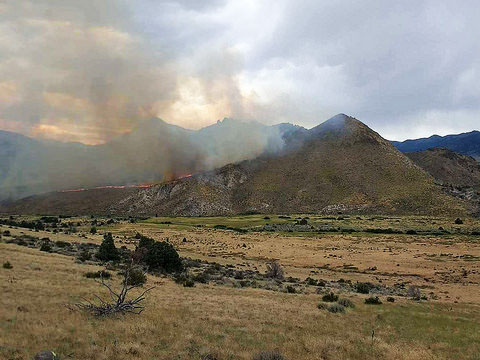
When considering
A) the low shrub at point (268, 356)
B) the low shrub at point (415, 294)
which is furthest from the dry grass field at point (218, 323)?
the low shrub at point (415, 294)

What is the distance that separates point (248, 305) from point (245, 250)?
146 ft

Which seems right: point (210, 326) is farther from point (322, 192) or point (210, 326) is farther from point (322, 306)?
point (322, 192)

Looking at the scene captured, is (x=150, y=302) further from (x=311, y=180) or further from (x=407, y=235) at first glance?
(x=311, y=180)

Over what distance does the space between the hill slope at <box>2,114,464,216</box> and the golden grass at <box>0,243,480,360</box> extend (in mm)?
130256

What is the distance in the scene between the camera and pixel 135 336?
13422 mm

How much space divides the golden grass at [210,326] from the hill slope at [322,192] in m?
130

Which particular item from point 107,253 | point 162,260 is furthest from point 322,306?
point 107,253

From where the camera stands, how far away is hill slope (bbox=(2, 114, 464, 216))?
15100 centimetres

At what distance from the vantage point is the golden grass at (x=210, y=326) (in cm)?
1222

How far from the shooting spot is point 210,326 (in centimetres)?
1596

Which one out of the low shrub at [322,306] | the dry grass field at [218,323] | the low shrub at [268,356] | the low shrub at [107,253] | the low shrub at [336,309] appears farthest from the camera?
the low shrub at [107,253]

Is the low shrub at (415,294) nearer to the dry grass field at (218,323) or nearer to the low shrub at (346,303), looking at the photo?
the dry grass field at (218,323)

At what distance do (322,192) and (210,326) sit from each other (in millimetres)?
161213

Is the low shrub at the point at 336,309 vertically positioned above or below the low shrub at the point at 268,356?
below
